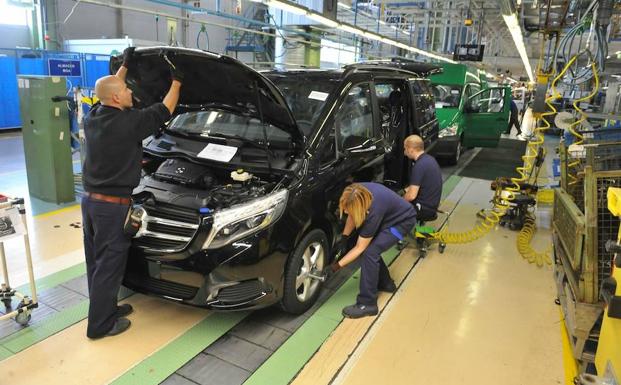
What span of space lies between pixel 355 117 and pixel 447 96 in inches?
243

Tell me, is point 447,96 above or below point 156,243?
above

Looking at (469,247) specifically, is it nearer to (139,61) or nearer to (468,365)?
(468,365)

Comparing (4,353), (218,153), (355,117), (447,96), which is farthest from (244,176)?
(447,96)

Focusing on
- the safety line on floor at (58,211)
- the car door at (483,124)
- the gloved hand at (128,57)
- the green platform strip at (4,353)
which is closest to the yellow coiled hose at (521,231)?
the gloved hand at (128,57)

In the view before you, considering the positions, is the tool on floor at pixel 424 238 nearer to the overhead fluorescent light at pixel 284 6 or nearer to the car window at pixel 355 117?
the car window at pixel 355 117

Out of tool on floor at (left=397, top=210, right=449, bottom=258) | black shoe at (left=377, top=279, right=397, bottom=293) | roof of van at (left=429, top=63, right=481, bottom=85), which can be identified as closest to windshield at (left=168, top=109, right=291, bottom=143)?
black shoe at (left=377, top=279, right=397, bottom=293)

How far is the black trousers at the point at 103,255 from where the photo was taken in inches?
102

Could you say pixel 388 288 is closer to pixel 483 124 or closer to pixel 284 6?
pixel 284 6

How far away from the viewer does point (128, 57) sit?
111 inches

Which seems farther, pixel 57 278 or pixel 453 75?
pixel 453 75

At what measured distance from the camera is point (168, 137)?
11.6 ft

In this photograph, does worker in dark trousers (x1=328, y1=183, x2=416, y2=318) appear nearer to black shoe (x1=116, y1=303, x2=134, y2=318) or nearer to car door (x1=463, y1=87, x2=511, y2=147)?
black shoe (x1=116, y1=303, x2=134, y2=318)

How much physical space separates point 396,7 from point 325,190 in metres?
11.8

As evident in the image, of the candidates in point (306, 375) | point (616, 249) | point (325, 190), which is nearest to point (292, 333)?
point (306, 375)
